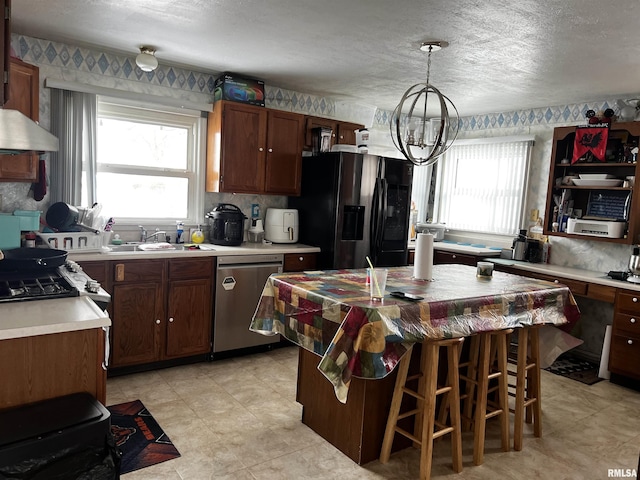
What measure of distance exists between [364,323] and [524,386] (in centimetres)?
135

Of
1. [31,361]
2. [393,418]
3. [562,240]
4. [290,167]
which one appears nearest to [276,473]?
[393,418]

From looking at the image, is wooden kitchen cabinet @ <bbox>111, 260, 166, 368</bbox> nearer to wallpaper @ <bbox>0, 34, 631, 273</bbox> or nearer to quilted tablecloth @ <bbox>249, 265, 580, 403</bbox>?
A: wallpaper @ <bbox>0, 34, 631, 273</bbox>

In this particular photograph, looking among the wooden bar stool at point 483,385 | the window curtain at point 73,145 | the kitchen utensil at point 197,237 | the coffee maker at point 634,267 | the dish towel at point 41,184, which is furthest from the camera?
the kitchen utensil at point 197,237

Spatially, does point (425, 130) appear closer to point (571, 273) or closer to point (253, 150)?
point (253, 150)

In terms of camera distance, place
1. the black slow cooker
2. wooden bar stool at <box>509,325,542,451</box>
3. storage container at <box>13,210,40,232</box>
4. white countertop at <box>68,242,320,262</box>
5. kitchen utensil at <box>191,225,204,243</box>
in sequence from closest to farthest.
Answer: wooden bar stool at <box>509,325,542,451</box> → storage container at <box>13,210,40,232</box> → white countertop at <box>68,242,320,262</box> → the black slow cooker → kitchen utensil at <box>191,225,204,243</box>

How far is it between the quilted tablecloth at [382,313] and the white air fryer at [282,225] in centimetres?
159

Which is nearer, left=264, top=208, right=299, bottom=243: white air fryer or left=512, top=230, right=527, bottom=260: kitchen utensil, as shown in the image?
left=264, top=208, right=299, bottom=243: white air fryer

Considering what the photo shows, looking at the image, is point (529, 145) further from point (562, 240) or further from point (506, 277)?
point (506, 277)

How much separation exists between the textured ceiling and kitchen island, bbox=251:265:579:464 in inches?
60.0

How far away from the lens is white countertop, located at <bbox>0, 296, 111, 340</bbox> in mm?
1702

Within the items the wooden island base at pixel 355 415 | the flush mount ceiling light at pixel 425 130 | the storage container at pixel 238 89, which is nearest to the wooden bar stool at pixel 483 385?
the wooden island base at pixel 355 415

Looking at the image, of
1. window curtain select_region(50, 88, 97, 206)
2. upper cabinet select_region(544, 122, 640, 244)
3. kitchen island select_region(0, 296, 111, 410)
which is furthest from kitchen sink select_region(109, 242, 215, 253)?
upper cabinet select_region(544, 122, 640, 244)

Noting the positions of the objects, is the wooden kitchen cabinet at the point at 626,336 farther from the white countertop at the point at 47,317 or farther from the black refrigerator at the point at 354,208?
the white countertop at the point at 47,317

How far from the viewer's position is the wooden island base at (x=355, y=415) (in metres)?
2.52
